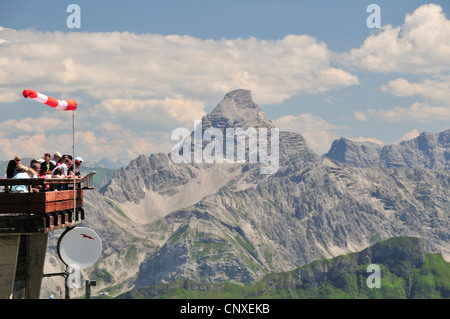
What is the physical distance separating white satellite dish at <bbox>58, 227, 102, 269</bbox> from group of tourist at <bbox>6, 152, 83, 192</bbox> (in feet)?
9.18

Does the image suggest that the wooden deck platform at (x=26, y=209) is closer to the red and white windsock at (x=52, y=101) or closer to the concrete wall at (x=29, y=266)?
the concrete wall at (x=29, y=266)

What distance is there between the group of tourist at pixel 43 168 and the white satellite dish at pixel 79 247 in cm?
280

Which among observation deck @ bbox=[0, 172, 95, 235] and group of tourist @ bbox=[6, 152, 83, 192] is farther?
group of tourist @ bbox=[6, 152, 83, 192]

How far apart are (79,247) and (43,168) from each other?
22.2 ft

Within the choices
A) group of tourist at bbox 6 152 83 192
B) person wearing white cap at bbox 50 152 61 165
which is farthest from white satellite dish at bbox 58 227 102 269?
person wearing white cap at bbox 50 152 61 165

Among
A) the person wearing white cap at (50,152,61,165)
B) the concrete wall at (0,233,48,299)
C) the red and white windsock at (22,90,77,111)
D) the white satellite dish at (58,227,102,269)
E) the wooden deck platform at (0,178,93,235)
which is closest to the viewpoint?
the red and white windsock at (22,90,77,111)

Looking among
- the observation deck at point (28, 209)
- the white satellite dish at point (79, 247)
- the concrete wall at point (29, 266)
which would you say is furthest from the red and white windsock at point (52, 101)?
the concrete wall at point (29, 266)

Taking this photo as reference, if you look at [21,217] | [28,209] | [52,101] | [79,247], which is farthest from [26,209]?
[52,101]

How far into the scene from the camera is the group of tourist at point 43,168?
2656 cm

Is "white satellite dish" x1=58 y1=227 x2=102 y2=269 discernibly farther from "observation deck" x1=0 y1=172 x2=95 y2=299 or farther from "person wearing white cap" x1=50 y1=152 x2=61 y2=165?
"person wearing white cap" x1=50 y1=152 x2=61 y2=165

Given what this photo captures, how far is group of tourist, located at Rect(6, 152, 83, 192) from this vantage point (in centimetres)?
2656

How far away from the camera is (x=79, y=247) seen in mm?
25422
